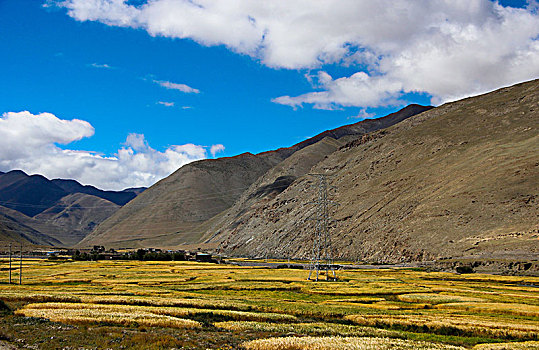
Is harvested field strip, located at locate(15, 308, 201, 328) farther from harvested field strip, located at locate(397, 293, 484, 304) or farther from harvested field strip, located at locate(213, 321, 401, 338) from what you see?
harvested field strip, located at locate(397, 293, 484, 304)

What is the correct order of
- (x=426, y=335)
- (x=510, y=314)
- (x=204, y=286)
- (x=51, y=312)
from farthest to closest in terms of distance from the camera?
(x=204, y=286)
(x=510, y=314)
(x=51, y=312)
(x=426, y=335)

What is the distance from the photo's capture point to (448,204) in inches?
5605

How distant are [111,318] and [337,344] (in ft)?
53.7

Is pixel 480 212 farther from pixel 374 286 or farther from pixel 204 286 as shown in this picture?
pixel 204 286

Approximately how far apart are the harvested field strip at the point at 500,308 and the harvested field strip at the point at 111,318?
3029cm

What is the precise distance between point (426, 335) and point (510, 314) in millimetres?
18344

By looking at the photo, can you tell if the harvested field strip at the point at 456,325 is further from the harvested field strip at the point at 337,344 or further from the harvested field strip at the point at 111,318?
the harvested field strip at the point at 111,318

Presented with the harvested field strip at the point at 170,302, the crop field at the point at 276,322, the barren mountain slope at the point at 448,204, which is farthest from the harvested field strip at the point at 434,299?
the barren mountain slope at the point at 448,204

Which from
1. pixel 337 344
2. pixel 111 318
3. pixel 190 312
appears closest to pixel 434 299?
pixel 190 312

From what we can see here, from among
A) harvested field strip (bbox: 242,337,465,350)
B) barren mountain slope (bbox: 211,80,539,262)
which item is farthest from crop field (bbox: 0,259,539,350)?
barren mountain slope (bbox: 211,80,539,262)

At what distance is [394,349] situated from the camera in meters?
24.8

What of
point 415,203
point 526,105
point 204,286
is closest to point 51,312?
point 204,286

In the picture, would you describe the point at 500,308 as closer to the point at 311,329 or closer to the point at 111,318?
the point at 311,329

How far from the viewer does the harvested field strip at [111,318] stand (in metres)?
32.2
